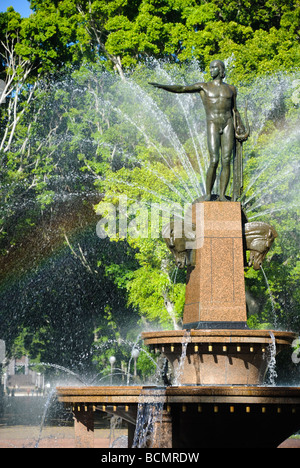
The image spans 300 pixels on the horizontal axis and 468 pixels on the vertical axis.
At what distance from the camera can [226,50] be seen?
2627 cm

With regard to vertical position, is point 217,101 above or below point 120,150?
below

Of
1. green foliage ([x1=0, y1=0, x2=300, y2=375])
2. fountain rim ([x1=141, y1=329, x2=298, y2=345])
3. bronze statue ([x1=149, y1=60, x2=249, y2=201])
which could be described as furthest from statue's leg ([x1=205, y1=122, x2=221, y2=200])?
green foliage ([x1=0, y1=0, x2=300, y2=375])

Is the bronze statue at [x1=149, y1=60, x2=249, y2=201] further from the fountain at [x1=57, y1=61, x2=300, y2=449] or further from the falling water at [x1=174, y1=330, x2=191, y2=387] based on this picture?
the falling water at [x1=174, y1=330, x2=191, y2=387]

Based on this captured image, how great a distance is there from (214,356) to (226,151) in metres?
3.63

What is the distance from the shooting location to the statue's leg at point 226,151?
39.2ft

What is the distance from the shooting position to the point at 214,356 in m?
9.88

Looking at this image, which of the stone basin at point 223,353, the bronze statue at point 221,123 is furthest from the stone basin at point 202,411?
the bronze statue at point 221,123

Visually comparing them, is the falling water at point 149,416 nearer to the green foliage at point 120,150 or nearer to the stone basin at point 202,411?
the stone basin at point 202,411

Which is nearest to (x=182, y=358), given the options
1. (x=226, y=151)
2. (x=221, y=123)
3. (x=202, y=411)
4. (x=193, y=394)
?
(x=202, y=411)

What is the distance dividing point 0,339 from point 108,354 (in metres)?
4.41

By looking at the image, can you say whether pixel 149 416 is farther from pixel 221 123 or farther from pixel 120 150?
pixel 120 150

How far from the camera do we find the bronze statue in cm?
1184

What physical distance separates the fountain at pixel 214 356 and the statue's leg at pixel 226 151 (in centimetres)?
2

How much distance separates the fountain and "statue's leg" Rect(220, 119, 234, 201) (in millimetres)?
16
